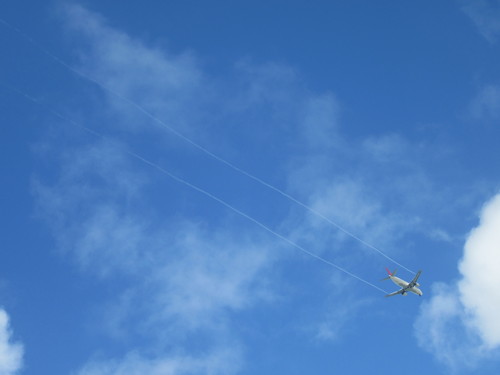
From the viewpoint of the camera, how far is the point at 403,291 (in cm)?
19412
